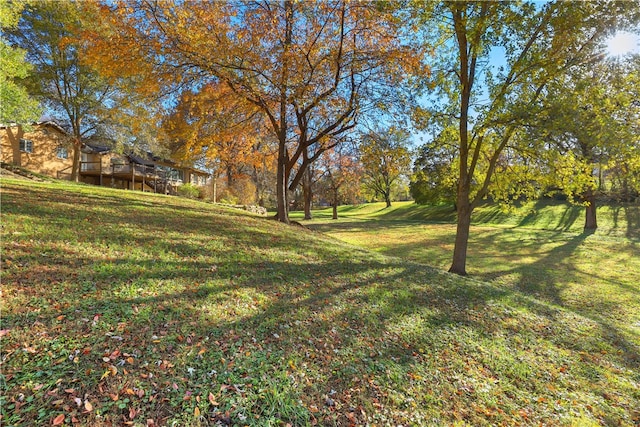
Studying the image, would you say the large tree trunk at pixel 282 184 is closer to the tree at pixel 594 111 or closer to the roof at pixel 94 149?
the tree at pixel 594 111

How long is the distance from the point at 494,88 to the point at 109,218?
34.2 ft

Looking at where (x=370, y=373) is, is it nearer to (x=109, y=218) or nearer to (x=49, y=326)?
(x=49, y=326)

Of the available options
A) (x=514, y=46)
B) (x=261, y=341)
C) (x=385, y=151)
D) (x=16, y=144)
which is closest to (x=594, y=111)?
(x=514, y=46)

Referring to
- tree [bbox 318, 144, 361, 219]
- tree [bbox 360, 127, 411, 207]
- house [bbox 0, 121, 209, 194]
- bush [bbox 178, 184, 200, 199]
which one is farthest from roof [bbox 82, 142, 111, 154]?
tree [bbox 360, 127, 411, 207]

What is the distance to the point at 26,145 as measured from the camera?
21.8 metres

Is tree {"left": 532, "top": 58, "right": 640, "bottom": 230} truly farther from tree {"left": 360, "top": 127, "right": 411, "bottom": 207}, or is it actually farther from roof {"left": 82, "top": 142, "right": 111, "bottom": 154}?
roof {"left": 82, "top": 142, "right": 111, "bottom": 154}

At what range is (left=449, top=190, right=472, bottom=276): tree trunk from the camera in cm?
924

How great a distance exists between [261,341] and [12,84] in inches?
732

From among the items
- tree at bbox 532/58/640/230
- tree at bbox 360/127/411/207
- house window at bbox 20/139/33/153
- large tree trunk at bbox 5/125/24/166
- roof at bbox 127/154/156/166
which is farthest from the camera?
roof at bbox 127/154/156/166

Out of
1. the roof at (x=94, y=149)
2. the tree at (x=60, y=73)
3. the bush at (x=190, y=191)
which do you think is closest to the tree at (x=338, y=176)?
the bush at (x=190, y=191)

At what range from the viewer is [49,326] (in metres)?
2.84

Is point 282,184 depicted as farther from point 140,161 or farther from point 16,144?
point 140,161

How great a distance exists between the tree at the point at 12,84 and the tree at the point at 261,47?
8.46 metres

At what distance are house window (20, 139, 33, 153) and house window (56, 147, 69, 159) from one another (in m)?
1.65
